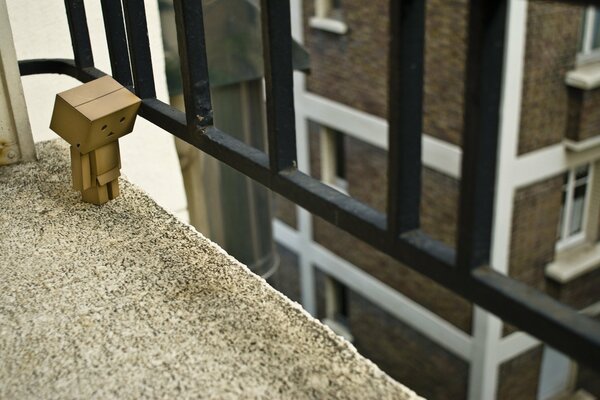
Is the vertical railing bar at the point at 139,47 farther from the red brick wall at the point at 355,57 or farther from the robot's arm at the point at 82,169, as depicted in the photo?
the red brick wall at the point at 355,57

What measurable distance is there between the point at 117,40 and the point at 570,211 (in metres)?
8.82

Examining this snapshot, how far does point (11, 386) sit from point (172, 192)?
2016 millimetres

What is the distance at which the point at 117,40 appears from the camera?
6.84 ft

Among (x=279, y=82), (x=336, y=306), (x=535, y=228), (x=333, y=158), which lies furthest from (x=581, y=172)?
(x=279, y=82)

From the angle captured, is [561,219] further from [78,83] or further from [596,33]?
[78,83]

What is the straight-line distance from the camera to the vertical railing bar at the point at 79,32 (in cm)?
219

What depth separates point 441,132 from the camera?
→ 945 centimetres

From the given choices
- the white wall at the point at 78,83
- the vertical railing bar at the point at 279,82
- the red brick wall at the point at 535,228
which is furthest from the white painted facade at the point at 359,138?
the vertical railing bar at the point at 279,82

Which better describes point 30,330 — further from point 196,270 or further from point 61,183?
point 61,183

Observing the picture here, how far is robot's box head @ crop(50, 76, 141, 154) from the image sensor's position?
6.15 ft

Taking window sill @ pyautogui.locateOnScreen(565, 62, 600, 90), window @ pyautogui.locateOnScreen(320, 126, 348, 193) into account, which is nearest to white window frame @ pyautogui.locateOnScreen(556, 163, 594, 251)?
window sill @ pyautogui.locateOnScreen(565, 62, 600, 90)

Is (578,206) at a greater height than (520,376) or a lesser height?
greater

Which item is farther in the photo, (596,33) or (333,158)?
(333,158)

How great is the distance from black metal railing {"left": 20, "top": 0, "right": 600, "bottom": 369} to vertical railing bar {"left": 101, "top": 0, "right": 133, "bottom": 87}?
0.38m
